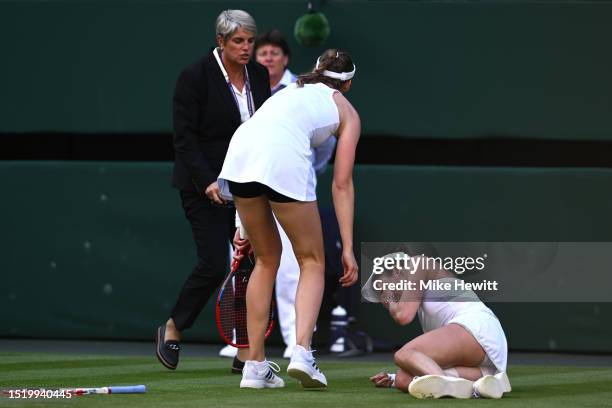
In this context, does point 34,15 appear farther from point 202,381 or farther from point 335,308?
point 202,381

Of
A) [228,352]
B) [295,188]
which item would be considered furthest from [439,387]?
[228,352]

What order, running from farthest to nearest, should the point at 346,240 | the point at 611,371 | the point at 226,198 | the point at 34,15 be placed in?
the point at 34,15 < the point at 611,371 < the point at 226,198 < the point at 346,240

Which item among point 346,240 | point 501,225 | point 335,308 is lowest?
point 335,308

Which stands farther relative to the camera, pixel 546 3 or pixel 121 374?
pixel 546 3

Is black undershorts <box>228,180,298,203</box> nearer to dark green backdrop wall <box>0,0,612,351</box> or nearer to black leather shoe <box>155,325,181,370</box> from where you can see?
black leather shoe <box>155,325,181,370</box>

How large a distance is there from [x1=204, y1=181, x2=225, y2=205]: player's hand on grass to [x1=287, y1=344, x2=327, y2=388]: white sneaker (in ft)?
3.81

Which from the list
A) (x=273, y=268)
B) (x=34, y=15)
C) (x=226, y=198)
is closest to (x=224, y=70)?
(x=226, y=198)

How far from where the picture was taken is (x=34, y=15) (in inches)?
377

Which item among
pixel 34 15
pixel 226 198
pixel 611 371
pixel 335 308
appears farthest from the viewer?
pixel 34 15

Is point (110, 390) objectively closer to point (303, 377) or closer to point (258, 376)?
point (258, 376)

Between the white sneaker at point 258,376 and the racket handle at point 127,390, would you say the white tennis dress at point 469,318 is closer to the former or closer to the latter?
the white sneaker at point 258,376

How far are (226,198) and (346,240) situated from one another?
914 mm

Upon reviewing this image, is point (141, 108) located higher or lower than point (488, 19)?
lower

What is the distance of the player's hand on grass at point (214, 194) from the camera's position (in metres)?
6.74
